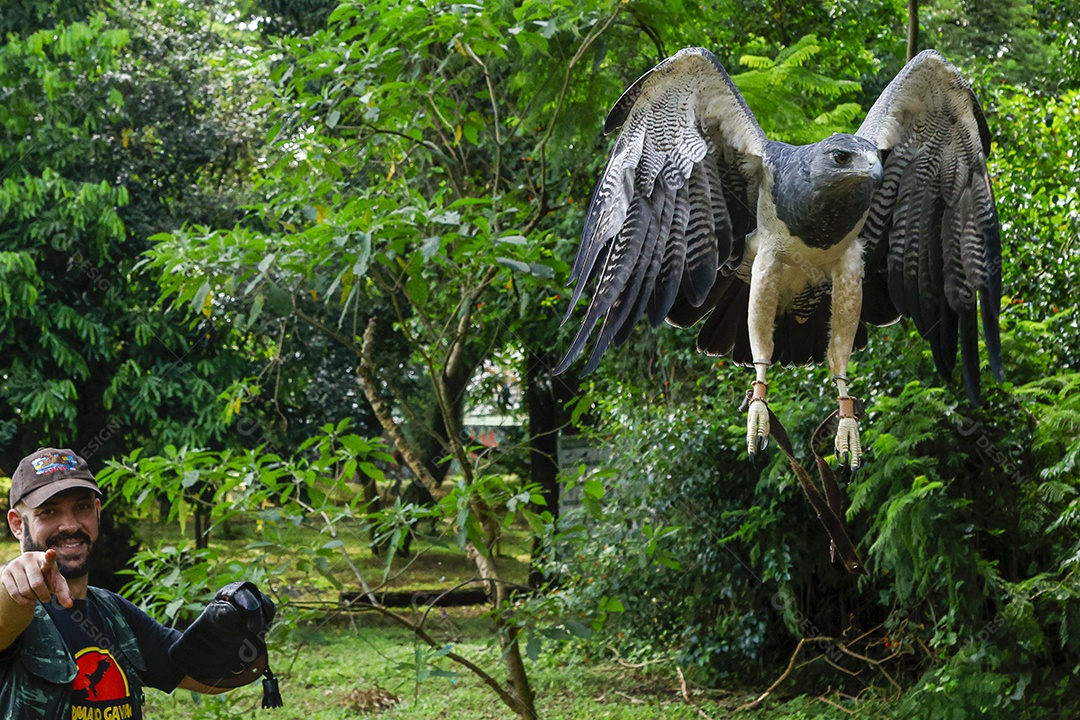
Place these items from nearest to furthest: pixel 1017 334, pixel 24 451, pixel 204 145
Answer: pixel 1017 334
pixel 24 451
pixel 204 145

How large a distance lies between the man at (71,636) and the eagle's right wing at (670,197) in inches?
42.1

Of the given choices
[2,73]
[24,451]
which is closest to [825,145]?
[2,73]

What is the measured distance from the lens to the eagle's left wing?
2.33 meters

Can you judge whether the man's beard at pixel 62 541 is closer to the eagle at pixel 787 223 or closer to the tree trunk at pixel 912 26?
the eagle at pixel 787 223

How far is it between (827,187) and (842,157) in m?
0.07

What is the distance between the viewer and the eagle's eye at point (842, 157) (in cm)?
211

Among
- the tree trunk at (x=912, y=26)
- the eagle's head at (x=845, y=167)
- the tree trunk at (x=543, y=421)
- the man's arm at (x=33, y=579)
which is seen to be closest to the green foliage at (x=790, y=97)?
the tree trunk at (x=912, y=26)

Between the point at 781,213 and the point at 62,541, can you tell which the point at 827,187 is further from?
the point at 62,541

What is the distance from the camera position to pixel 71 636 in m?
2.06

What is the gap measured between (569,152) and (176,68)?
537 cm

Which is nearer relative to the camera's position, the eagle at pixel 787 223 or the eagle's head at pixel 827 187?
the eagle's head at pixel 827 187

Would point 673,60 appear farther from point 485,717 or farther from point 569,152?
point 485,717

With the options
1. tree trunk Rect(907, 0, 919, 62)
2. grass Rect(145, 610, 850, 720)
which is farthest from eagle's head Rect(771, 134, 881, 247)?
grass Rect(145, 610, 850, 720)

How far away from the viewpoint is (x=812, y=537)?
6012 mm
